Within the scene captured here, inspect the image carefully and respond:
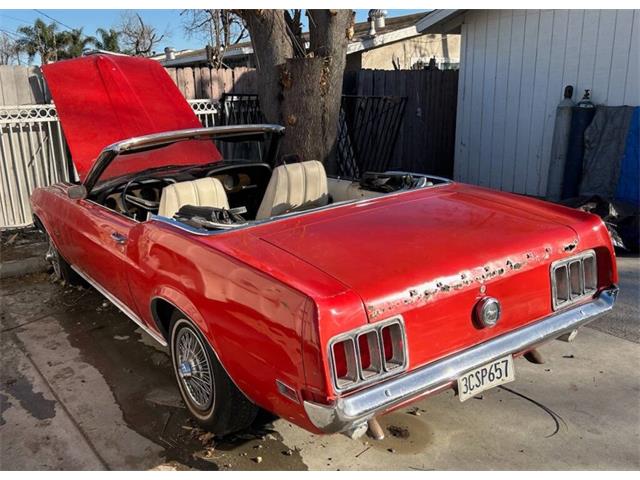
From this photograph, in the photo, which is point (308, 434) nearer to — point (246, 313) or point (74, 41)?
point (246, 313)

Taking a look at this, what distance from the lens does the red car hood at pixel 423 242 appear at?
243 centimetres

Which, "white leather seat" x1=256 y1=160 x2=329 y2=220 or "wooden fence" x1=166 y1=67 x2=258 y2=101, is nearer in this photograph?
"white leather seat" x1=256 y1=160 x2=329 y2=220

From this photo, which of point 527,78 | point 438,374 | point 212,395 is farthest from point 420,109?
point 438,374

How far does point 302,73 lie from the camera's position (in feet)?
19.9

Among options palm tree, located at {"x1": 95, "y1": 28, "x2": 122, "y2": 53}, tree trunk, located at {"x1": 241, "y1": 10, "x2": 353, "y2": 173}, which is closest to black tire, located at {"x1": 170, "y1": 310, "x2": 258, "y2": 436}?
tree trunk, located at {"x1": 241, "y1": 10, "x2": 353, "y2": 173}

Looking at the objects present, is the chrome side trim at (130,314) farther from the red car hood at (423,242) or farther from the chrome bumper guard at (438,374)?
the chrome bumper guard at (438,374)

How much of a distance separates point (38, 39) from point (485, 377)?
37.2 meters

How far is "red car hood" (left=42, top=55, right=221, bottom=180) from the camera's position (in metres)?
6.82

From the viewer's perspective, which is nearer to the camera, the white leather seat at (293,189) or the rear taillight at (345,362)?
the rear taillight at (345,362)

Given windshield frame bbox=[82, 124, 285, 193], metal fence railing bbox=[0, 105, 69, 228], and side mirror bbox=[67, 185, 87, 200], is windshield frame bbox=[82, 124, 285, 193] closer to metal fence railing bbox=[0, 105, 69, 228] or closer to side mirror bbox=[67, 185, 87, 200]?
side mirror bbox=[67, 185, 87, 200]

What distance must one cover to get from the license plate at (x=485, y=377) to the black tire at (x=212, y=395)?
1.07m

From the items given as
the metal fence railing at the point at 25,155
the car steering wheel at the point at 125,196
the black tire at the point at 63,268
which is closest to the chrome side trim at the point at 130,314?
the car steering wheel at the point at 125,196

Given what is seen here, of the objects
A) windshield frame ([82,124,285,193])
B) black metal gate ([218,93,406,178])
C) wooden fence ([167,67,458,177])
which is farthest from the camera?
wooden fence ([167,67,458,177])

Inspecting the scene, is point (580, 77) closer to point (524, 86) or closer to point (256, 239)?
point (524, 86)
